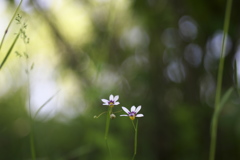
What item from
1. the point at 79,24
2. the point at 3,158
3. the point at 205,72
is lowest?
the point at 3,158

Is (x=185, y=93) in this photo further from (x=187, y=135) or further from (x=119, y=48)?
(x=119, y=48)

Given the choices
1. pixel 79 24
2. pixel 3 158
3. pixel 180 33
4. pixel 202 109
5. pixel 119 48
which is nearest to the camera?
pixel 3 158

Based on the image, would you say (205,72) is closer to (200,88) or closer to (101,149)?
(200,88)

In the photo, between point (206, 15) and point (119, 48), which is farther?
point (119, 48)

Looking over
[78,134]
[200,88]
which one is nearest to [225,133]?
[200,88]

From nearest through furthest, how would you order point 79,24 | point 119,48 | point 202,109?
point 202,109, point 119,48, point 79,24

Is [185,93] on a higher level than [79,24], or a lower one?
lower
